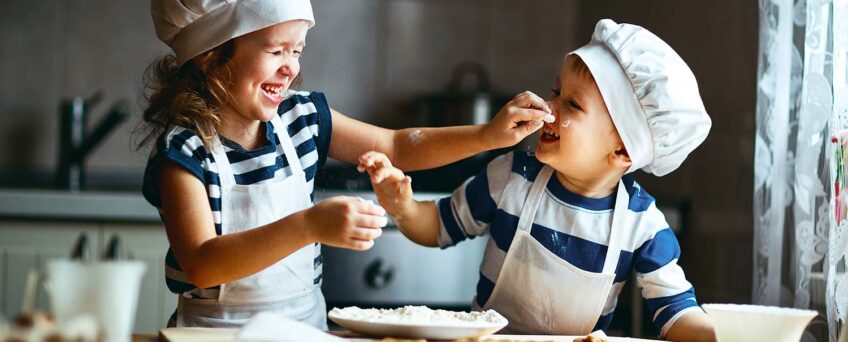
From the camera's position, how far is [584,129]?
50.8 inches

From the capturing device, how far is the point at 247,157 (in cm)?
123

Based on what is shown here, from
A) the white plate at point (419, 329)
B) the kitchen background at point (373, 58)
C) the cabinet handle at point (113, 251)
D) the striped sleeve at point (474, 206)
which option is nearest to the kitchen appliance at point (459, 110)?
the kitchen background at point (373, 58)

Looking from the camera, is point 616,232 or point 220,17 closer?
point 220,17

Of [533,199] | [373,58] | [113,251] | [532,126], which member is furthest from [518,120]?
[373,58]

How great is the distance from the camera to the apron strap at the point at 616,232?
1273 mm

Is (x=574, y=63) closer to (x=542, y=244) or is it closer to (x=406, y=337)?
(x=542, y=244)

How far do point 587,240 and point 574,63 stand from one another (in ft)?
0.83

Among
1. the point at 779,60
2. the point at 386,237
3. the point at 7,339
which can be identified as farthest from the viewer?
the point at 386,237

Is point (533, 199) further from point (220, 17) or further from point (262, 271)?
point (220, 17)

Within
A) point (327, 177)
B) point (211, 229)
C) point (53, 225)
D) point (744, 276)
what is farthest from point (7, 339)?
point (744, 276)

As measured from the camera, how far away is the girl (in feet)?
3.53

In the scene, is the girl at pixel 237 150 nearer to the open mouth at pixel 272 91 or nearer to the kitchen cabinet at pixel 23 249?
the open mouth at pixel 272 91

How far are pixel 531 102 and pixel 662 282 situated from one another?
1.02ft

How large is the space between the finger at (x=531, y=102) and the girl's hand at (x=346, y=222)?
38 centimetres
